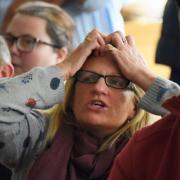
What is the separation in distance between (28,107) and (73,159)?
0.18m

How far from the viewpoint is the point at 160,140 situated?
939 mm

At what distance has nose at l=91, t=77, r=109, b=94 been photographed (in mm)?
1225

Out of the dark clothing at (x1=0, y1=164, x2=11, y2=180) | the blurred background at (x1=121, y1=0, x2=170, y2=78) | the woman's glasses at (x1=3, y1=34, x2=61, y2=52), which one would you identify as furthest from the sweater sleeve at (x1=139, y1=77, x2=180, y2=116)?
the blurred background at (x1=121, y1=0, x2=170, y2=78)

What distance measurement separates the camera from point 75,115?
1.28 metres

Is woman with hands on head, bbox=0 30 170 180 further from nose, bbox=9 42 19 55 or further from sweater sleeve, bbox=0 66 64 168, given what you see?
nose, bbox=9 42 19 55

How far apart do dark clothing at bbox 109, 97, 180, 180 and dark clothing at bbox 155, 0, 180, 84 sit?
0.49 m

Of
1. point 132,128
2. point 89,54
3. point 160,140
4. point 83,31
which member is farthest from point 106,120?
point 83,31

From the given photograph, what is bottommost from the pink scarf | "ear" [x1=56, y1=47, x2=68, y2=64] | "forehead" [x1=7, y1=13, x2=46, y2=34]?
the pink scarf

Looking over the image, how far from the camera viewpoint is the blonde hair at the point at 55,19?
1.91m

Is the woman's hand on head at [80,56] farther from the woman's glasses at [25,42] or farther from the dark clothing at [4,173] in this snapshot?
the woman's glasses at [25,42]

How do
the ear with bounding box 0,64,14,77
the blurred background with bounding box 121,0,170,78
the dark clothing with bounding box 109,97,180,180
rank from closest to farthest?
1. the dark clothing with bounding box 109,97,180,180
2. the ear with bounding box 0,64,14,77
3. the blurred background with bounding box 121,0,170,78

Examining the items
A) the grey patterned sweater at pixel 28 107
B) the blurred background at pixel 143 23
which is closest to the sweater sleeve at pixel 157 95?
the grey patterned sweater at pixel 28 107

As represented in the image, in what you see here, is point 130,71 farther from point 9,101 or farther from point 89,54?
point 9,101

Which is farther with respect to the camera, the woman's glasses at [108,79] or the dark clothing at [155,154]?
the woman's glasses at [108,79]
